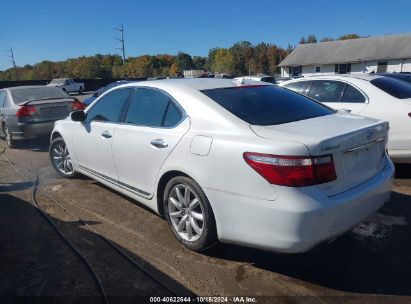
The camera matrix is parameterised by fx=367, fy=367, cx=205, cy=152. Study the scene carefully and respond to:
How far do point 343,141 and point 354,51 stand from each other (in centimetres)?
5073

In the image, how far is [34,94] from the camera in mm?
9172

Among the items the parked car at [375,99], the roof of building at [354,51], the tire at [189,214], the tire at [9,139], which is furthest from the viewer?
the roof of building at [354,51]

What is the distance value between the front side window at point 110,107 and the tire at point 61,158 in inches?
44.3

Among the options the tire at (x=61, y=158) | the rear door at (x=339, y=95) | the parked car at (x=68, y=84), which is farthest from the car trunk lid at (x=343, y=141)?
the parked car at (x=68, y=84)

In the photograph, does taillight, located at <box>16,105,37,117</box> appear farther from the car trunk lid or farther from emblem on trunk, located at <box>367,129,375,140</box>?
emblem on trunk, located at <box>367,129,375,140</box>

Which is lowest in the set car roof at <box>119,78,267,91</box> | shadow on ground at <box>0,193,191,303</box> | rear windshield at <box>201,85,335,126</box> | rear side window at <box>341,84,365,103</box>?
shadow on ground at <box>0,193,191,303</box>

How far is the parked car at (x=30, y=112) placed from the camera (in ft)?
27.4

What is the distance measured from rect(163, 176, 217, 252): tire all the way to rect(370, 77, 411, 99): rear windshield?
384cm

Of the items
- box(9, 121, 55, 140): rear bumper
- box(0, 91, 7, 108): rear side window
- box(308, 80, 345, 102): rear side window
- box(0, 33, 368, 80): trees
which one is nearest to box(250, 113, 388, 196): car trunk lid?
box(308, 80, 345, 102): rear side window

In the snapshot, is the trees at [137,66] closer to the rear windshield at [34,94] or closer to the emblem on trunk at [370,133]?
the rear windshield at [34,94]

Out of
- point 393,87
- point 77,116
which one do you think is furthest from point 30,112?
point 393,87

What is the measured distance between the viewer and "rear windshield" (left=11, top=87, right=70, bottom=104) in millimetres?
8922

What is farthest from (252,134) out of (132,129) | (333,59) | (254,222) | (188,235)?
(333,59)

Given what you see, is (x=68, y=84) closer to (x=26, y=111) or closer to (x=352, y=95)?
(x=26, y=111)
